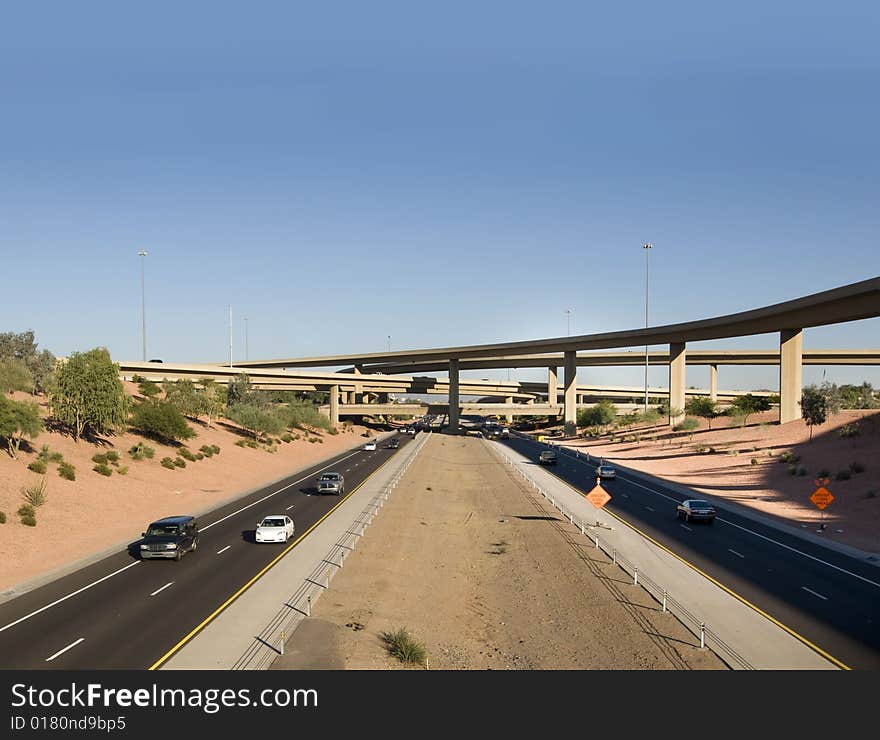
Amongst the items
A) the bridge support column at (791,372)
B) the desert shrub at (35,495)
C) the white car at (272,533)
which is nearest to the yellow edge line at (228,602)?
the white car at (272,533)

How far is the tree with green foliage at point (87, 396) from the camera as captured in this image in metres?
47.9

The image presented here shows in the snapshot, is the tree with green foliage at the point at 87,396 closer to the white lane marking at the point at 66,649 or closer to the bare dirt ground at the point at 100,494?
the bare dirt ground at the point at 100,494

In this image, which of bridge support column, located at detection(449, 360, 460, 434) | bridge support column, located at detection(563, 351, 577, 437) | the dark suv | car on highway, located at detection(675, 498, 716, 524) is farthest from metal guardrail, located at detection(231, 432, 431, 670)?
bridge support column, located at detection(449, 360, 460, 434)

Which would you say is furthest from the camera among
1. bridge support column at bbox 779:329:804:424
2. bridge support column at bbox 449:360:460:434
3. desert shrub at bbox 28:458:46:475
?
bridge support column at bbox 449:360:460:434

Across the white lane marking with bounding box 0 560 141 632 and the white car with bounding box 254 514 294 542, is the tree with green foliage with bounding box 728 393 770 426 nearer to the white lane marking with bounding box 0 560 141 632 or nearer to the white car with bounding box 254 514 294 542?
the white car with bounding box 254 514 294 542

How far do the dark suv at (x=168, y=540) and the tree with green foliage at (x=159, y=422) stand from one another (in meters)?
33.8

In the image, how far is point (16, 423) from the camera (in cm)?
3762

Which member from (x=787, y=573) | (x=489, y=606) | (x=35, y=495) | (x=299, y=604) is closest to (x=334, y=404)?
(x=35, y=495)

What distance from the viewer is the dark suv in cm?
2541

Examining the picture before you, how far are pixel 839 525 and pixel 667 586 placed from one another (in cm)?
1752

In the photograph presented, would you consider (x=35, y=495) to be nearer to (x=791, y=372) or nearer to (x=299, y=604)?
(x=299, y=604)

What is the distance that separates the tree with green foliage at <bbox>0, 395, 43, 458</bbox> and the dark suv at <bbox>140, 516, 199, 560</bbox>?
17.2 m

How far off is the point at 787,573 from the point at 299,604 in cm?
1739
